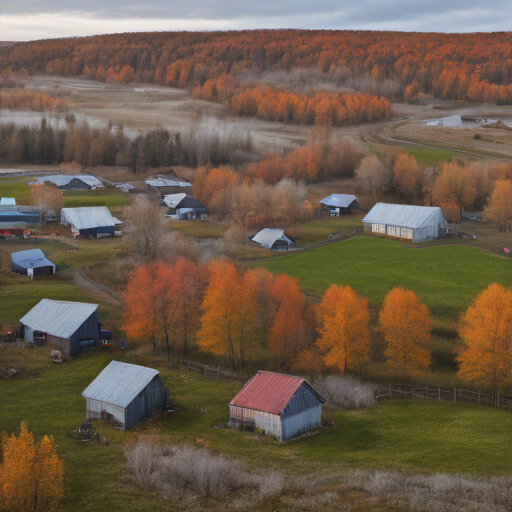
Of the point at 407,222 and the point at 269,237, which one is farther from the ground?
the point at 407,222

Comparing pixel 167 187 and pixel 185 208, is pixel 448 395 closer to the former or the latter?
pixel 185 208

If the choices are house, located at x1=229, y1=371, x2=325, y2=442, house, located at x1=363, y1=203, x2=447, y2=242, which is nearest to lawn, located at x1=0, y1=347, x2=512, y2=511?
house, located at x1=229, y1=371, x2=325, y2=442

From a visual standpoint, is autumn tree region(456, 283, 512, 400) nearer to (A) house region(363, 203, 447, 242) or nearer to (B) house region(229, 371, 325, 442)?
(B) house region(229, 371, 325, 442)

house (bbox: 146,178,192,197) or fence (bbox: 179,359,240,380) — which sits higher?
house (bbox: 146,178,192,197)

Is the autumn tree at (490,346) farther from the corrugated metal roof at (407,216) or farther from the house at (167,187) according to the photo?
the house at (167,187)

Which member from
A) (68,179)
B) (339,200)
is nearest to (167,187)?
(68,179)

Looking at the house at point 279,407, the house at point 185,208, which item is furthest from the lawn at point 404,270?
the house at point 185,208
